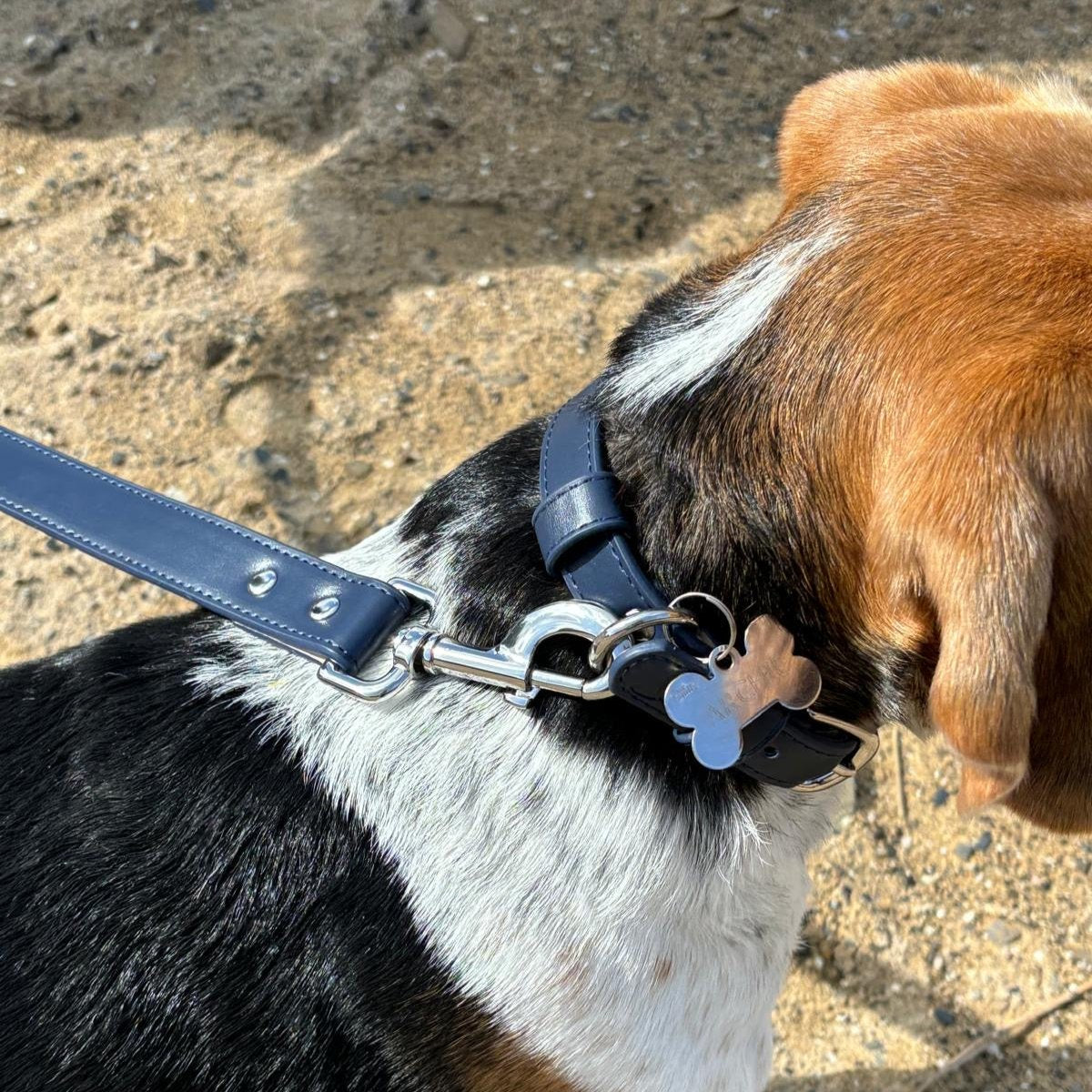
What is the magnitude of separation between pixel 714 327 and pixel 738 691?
57 centimetres

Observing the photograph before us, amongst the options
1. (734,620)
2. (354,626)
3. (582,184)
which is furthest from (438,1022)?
(582,184)

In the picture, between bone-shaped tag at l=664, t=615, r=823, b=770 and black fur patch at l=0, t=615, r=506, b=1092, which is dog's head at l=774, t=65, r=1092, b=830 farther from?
black fur patch at l=0, t=615, r=506, b=1092

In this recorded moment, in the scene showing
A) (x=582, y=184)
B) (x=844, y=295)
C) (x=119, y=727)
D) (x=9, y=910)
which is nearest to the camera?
(x=844, y=295)

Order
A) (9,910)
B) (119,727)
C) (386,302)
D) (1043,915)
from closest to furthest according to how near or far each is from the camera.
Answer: (9,910) < (119,727) < (1043,915) < (386,302)

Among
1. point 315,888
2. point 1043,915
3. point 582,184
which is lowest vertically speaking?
point 1043,915

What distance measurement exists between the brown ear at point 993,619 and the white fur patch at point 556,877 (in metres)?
0.49

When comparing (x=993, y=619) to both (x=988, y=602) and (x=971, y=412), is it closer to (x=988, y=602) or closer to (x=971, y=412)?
(x=988, y=602)

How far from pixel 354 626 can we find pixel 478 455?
17.5 inches

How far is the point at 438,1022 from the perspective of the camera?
1653 mm

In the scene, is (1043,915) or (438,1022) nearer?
(438,1022)

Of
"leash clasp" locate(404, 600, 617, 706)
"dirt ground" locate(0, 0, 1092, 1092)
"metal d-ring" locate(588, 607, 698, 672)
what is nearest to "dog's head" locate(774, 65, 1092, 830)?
"metal d-ring" locate(588, 607, 698, 672)

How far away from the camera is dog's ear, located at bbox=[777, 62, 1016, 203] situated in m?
1.79

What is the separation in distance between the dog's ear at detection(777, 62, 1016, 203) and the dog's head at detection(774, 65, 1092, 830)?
0.07ft

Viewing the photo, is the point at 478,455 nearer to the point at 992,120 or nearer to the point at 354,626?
the point at 354,626
